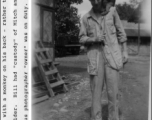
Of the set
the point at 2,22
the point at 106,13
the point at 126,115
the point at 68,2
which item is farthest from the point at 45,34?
the point at 126,115

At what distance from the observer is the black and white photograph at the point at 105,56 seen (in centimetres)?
253

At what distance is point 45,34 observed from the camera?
169 inches

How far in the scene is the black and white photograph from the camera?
2525 mm

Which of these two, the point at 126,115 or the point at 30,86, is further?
the point at 126,115

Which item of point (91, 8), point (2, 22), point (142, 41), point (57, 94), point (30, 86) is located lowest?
point (57, 94)

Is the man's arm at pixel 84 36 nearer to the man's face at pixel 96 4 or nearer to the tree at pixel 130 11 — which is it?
the man's face at pixel 96 4

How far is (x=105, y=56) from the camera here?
253 cm

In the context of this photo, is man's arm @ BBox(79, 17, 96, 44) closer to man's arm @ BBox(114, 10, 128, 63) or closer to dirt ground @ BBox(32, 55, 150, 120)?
man's arm @ BBox(114, 10, 128, 63)

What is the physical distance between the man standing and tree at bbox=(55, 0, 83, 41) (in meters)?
0.41

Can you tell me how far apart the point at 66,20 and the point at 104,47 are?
0.98 metres

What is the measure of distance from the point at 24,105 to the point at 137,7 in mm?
1996

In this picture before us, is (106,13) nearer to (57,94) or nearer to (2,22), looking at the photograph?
(2,22)

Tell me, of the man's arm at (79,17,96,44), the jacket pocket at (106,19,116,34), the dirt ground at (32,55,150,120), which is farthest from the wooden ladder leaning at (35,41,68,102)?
the jacket pocket at (106,19,116,34)

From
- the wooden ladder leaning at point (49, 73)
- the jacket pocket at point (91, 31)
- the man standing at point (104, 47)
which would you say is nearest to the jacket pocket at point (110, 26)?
the man standing at point (104, 47)
